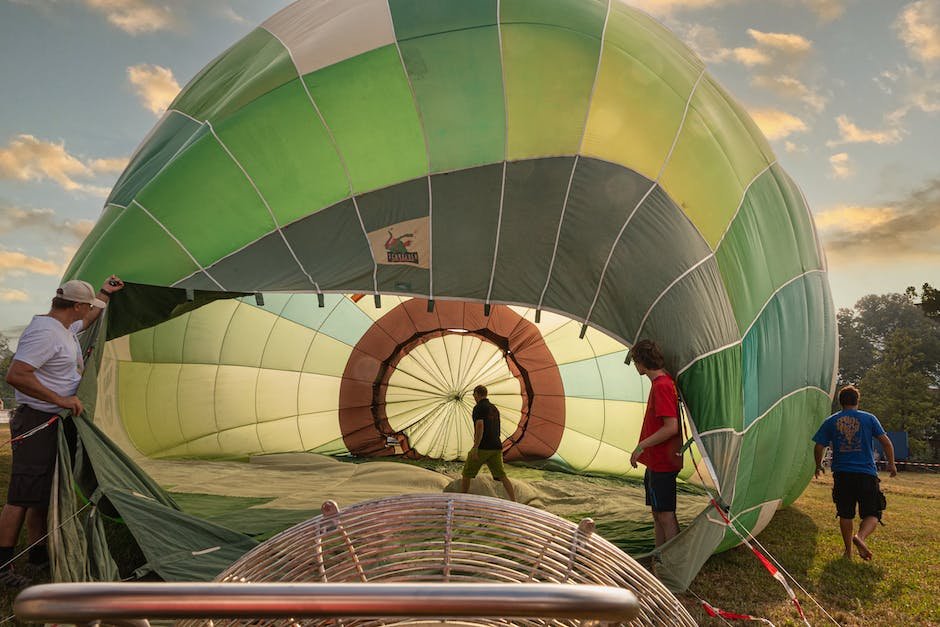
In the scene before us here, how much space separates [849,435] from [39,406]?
477cm

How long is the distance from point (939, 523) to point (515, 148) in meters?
5.49

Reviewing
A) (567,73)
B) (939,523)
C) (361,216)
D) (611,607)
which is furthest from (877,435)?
(611,607)

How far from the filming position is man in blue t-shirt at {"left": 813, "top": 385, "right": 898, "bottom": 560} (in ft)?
15.8

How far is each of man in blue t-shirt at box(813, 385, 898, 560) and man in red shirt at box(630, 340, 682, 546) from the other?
157 cm

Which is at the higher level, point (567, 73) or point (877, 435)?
point (567, 73)

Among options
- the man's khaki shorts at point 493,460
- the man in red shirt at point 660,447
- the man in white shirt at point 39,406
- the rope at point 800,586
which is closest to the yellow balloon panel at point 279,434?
the man's khaki shorts at point 493,460

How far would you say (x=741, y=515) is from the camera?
4.10 meters

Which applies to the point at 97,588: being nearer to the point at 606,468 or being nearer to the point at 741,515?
the point at 741,515

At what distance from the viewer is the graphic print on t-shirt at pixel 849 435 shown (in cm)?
489

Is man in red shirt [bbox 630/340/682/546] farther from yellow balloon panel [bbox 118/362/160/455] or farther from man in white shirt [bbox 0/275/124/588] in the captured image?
yellow balloon panel [bbox 118/362/160/455]

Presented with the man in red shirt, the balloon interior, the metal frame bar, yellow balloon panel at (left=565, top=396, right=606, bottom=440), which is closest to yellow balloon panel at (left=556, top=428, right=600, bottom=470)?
yellow balloon panel at (left=565, top=396, right=606, bottom=440)

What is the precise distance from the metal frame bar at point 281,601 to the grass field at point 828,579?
8.29ft

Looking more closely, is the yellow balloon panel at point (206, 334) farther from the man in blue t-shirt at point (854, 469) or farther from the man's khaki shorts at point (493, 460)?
the man in blue t-shirt at point (854, 469)

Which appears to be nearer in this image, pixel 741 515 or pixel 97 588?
pixel 97 588
